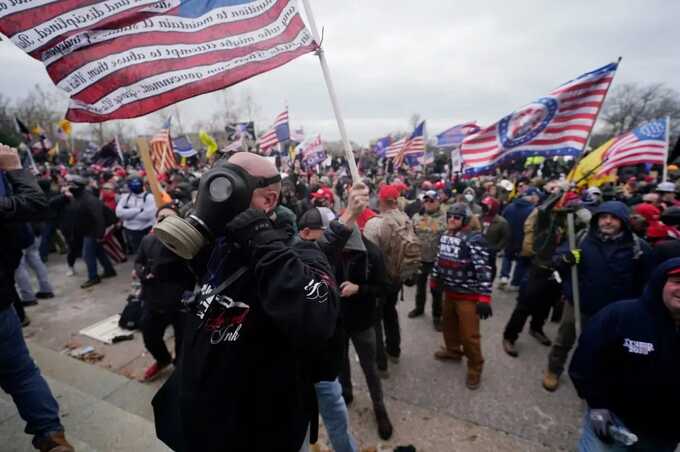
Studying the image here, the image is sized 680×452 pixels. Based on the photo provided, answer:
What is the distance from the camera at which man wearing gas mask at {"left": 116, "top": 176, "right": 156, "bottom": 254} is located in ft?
22.2

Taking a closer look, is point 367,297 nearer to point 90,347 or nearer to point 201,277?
point 201,277

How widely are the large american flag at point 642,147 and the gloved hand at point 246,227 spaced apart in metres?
7.05

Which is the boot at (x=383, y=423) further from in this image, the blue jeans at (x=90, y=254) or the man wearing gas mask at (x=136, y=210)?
the blue jeans at (x=90, y=254)

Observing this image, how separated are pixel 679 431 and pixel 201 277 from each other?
114 inches

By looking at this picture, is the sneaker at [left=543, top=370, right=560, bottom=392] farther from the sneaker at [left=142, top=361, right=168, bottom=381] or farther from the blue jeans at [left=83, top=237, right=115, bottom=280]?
the blue jeans at [left=83, top=237, right=115, bottom=280]

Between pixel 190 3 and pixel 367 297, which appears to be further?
pixel 367 297

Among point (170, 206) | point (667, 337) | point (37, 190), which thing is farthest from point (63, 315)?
point (667, 337)

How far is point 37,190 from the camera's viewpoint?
229 cm

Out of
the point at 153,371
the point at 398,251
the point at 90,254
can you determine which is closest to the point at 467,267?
the point at 398,251

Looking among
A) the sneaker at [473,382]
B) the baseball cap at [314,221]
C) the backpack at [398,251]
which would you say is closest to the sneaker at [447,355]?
the sneaker at [473,382]

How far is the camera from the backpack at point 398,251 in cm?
381

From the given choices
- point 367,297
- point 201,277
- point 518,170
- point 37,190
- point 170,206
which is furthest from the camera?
point 518,170

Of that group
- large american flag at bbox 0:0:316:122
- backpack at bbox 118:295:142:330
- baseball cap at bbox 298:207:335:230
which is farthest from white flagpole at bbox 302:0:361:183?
backpack at bbox 118:295:142:330

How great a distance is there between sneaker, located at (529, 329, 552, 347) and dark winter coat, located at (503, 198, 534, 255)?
83.2 inches
